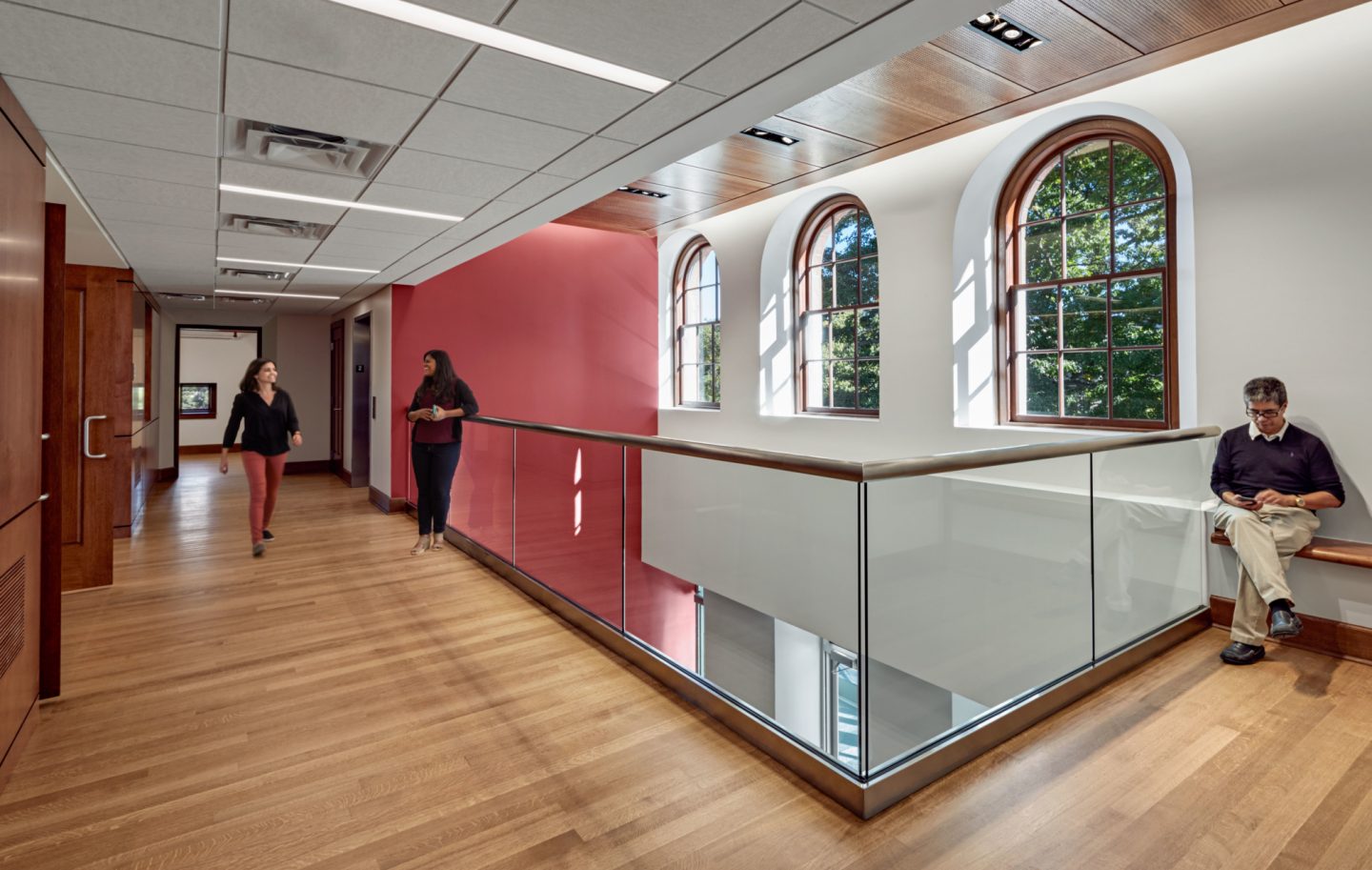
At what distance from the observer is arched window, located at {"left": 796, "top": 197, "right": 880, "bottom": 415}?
247 inches

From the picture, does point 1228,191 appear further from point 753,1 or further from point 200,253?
point 200,253

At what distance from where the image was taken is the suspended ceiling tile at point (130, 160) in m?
3.05

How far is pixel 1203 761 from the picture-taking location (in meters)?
2.44

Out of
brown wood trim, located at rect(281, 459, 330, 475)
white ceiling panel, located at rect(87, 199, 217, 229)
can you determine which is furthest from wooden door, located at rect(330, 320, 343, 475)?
white ceiling panel, located at rect(87, 199, 217, 229)

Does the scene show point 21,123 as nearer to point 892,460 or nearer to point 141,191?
point 141,191

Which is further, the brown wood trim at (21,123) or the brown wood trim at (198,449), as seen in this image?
the brown wood trim at (198,449)

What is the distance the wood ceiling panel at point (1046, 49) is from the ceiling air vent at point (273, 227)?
405 cm

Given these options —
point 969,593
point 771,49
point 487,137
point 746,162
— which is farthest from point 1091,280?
point 487,137

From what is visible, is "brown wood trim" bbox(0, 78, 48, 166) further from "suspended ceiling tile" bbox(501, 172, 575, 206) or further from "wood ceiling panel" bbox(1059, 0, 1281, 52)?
"wood ceiling panel" bbox(1059, 0, 1281, 52)

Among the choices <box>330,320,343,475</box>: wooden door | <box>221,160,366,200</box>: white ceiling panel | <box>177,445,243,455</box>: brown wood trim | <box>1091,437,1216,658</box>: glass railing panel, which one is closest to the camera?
<box>1091,437,1216,658</box>: glass railing panel

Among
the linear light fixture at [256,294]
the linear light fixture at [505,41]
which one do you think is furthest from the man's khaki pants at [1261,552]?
the linear light fixture at [256,294]

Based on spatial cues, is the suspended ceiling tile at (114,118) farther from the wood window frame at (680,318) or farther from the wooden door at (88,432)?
the wood window frame at (680,318)

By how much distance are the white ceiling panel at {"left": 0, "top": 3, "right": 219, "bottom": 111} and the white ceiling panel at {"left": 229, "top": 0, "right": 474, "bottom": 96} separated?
223 millimetres

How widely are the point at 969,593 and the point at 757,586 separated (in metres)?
0.96
